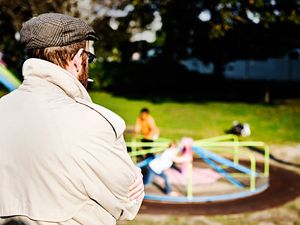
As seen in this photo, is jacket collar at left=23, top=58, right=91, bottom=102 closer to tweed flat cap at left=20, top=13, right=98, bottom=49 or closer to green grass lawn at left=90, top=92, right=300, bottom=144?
tweed flat cap at left=20, top=13, right=98, bottom=49

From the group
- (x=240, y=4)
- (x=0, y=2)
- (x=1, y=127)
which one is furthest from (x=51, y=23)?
(x=240, y=4)

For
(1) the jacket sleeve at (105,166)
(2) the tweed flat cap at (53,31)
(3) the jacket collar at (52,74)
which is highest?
(2) the tweed flat cap at (53,31)

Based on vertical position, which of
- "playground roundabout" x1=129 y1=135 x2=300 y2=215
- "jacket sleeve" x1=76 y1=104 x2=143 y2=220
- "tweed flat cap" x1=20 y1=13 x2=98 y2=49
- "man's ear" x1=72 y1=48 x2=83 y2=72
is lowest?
"playground roundabout" x1=129 y1=135 x2=300 y2=215

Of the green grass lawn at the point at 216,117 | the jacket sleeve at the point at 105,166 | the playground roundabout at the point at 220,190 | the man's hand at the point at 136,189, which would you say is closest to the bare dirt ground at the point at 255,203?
the playground roundabout at the point at 220,190

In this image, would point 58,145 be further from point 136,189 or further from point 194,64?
point 194,64

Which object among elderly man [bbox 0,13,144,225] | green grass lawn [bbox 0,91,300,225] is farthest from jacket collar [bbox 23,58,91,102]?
green grass lawn [bbox 0,91,300,225]

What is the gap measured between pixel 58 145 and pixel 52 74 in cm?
24

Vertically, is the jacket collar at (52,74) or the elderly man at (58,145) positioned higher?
the jacket collar at (52,74)

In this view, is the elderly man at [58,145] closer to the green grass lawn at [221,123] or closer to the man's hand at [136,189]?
the man's hand at [136,189]

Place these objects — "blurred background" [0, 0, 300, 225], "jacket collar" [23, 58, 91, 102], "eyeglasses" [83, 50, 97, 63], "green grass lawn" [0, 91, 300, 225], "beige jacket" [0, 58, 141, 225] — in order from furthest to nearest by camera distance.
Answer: "blurred background" [0, 0, 300, 225] → "green grass lawn" [0, 91, 300, 225] → "eyeglasses" [83, 50, 97, 63] → "jacket collar" [23, 58, 91, 102] → "beige jacket" [0, 58, 141, 225]

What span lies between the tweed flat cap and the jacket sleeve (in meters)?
0.29

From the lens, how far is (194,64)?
1741 inches

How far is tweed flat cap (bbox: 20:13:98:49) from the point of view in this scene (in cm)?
150

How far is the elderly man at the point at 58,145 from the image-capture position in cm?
139
